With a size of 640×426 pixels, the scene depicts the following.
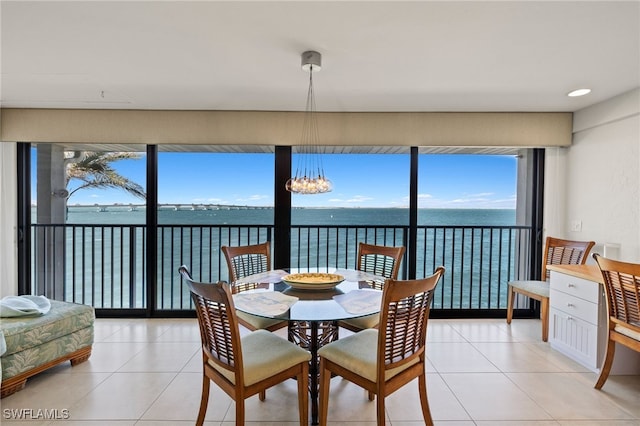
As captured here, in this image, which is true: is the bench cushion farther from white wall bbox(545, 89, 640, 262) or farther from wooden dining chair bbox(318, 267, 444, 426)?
white wall bbox(545, 89, 640, 262)

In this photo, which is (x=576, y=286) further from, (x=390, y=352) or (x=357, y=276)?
(x=390, y=352)

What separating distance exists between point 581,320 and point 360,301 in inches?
82.0

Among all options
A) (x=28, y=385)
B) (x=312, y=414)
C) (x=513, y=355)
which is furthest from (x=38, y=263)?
(x=513, y=355)

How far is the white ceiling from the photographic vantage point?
1696 millimetres

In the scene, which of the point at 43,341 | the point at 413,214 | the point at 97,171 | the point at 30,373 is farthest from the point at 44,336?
the point at 413,214

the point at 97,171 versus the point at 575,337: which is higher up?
the point at 97,171

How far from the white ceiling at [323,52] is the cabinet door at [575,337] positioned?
2045 mm

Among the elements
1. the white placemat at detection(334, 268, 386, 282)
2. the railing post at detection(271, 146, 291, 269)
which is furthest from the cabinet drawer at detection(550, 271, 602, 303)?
the railing post at detection(271, 146, 291, 269)

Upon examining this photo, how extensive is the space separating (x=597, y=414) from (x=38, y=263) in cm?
553

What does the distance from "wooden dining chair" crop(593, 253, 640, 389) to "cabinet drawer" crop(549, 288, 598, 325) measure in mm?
208

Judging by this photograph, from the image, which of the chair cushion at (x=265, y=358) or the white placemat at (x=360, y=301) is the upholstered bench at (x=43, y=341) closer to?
the chair cushion at (x=265, y=358)

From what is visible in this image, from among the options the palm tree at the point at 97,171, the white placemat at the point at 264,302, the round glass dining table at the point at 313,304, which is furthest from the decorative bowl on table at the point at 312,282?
the palm tree at the point at 97,171

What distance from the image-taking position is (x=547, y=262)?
11.4ft

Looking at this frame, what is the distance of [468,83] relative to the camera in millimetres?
2688
